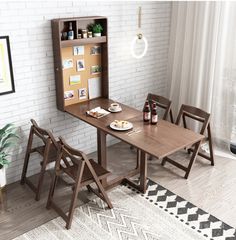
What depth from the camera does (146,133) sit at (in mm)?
3238

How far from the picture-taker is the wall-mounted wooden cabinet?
139 inches

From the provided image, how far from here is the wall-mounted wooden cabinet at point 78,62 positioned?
139 inches

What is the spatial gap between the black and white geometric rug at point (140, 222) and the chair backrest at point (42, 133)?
736mm

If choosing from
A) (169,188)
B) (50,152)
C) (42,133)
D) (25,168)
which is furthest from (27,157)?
(169,188)

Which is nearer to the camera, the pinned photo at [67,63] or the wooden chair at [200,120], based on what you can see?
the pinned photo at [67,63]

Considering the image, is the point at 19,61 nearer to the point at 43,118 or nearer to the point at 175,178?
the point at 43,118

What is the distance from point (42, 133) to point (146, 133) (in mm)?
1038

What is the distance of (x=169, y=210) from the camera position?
333cm

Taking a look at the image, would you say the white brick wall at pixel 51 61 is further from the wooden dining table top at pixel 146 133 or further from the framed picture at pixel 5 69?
the wooden dining table top at pixel 146 133

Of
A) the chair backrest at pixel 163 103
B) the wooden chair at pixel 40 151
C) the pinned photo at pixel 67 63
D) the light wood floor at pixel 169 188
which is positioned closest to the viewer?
the light wood floor at pixel 169 188

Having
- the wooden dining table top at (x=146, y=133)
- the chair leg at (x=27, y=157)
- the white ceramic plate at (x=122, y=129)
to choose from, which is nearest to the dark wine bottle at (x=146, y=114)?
the wooden dining table top at (x=146, y=133)

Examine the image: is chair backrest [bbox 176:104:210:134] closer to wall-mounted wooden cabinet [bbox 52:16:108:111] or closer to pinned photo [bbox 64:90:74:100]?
wall-mounted wooden cabinet [bbox 52:16:108:111]

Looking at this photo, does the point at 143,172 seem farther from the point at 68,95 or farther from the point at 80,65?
the point at 80,65

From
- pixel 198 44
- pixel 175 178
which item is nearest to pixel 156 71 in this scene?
pixel 198 44
